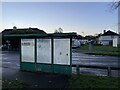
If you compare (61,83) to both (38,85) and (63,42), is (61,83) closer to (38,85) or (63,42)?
(38,85)

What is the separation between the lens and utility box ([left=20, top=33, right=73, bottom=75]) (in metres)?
13.3

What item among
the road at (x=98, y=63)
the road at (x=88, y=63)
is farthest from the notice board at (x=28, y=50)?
the road at (x=98, y=63)

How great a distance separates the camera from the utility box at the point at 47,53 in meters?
13.3

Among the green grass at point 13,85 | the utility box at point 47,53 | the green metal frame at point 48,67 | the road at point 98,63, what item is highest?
the utility box at point 47,53

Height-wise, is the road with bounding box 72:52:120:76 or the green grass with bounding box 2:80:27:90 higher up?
the green grass with bounding box 2:80:27:90

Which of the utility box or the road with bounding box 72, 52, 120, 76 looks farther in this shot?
the road with bounding box 72, 52, 120, 76

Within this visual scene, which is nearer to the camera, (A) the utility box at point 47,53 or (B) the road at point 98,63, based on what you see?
(A) the utility box at point 47,53

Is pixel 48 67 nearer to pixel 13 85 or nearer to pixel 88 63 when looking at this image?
pixel 13 85

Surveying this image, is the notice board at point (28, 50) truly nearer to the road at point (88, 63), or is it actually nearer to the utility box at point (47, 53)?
the utility box at point (47, 53)

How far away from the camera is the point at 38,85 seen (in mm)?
9859

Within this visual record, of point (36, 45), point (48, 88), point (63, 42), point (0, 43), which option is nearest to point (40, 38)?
point (36, 45)

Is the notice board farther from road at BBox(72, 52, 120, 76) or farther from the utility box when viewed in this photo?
road at BBox(72, 52, 120, 76)

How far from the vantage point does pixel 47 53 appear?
14000 mm

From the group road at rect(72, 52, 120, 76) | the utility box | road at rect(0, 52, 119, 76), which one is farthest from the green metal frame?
road at rect(72, 52, 120, 76)
